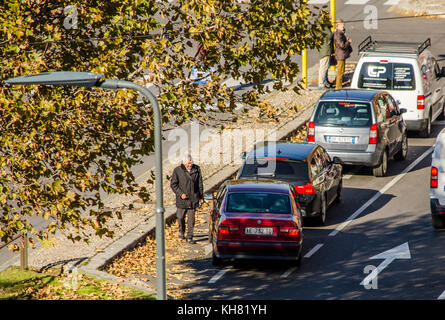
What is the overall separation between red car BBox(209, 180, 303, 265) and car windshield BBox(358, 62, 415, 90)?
389 inches

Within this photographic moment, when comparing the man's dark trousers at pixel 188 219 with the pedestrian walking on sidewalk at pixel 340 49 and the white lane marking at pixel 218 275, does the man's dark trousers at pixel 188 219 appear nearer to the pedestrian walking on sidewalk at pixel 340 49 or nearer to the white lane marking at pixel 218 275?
the white lane marking at pixel 218 275

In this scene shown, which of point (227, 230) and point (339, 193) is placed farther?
point (339, 193)

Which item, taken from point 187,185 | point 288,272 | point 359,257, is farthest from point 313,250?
point 187,185

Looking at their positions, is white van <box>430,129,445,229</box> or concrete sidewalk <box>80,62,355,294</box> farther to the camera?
white van <box>430,129,445,229</box>

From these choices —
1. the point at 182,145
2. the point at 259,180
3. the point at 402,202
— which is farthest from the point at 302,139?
the point at 259,180

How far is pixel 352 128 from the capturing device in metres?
21.1

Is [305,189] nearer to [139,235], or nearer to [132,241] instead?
[139,235]

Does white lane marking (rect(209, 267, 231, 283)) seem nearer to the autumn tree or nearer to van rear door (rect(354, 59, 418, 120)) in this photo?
the autumn tree

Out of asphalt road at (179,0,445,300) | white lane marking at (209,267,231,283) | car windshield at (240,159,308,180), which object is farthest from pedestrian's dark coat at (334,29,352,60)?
white lane marking at (209,267,231,283)

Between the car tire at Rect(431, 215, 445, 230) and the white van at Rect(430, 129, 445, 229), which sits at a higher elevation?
the white van at Rect(430, 129, 445, 229)

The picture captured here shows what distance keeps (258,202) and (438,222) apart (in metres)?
4.17

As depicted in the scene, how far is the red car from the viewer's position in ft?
50.1

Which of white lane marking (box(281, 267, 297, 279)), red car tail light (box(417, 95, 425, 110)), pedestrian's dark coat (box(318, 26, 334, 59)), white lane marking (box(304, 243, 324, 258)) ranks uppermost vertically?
pedestrian's dark coat (box(318, 26, 334, 59))

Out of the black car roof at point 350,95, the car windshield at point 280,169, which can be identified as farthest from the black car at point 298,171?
the black car roof at point 350,95
